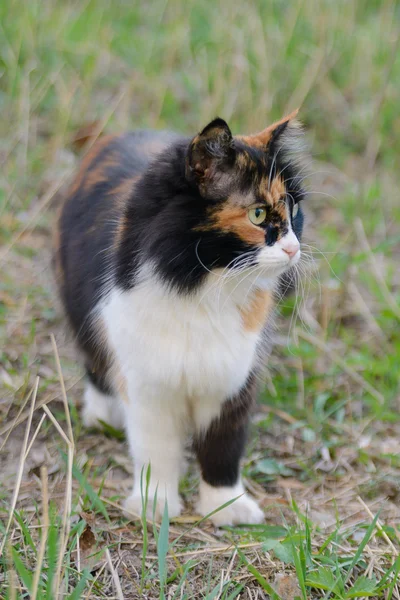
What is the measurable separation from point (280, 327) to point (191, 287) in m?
1.39

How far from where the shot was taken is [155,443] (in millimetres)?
2160

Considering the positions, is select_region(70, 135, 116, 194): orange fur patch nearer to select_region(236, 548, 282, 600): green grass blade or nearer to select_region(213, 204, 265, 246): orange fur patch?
select_region(213, 204, 265, 246): orange fur patch

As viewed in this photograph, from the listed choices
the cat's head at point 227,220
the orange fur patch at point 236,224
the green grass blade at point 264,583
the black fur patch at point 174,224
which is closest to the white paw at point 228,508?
the green grass blade at point 264,583

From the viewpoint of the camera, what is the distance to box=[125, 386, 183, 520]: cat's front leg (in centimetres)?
207

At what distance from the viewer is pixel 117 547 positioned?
2066 mm

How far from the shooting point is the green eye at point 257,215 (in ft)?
5.91

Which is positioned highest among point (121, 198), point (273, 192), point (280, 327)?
point (273, 192)

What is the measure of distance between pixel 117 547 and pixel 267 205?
3.34 ft

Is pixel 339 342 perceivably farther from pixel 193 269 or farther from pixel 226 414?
pixel 193 269

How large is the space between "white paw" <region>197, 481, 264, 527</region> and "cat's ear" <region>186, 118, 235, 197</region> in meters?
0.98

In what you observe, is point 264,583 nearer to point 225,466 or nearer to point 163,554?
point 163,554

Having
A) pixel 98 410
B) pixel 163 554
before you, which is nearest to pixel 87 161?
pixel 98 410

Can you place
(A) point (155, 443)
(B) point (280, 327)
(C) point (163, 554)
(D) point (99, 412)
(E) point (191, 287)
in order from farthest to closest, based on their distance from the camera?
(B) point (280, 327), (D) point (99, 412), (A) point (155, 443), (E) point (191, 287), (C) point (163, 554)

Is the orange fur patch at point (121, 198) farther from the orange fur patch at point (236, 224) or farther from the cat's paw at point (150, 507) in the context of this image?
the cat's paw at point (150, 507)
